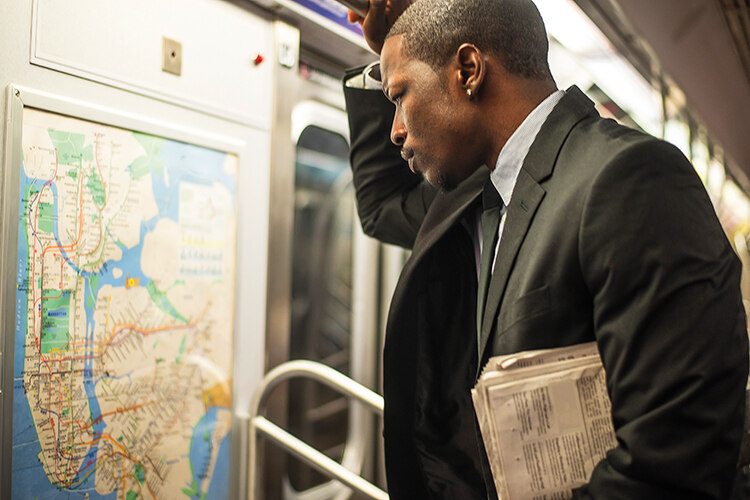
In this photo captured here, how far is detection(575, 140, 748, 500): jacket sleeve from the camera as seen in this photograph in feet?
2.88

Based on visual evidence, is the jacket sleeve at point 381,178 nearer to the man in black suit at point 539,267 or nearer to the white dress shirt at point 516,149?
the man in black suit at point 539,267

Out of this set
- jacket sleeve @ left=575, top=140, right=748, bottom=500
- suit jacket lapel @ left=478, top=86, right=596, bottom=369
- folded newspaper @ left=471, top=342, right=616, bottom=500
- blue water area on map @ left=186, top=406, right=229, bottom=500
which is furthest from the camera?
blue water area on map @ left=186, top=406, right=229, bottom=500

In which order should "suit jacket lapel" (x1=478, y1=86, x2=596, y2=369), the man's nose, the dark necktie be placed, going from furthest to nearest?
the man's nose, the dark necktie, "suit jacket lapel" (x1=478, y1=86, x2=596, y2=369)

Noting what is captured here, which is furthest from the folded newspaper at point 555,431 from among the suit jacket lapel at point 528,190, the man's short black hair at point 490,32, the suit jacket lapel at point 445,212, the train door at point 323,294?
the train door at point 323,294

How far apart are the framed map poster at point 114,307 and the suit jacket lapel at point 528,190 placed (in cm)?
119

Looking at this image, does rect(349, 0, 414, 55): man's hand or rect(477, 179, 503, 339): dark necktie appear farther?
rect(349, 0, 414, 55): man's hand

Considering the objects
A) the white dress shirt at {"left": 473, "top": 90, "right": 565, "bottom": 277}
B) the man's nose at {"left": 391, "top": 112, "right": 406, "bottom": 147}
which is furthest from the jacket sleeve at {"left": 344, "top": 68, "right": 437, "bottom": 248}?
the white dress shirt at {"left": 473, "top": 90, "right": 565, "bottom": 277}

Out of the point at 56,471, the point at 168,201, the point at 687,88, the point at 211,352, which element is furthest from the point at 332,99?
the point at 687,88

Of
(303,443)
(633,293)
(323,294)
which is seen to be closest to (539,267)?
(633,293)

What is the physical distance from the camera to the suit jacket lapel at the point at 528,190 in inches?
44.1

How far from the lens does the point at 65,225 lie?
1.64m

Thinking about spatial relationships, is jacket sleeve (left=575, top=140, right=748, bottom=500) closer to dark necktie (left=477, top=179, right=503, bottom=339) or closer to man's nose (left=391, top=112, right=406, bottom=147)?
dark necktie (left=477, top=179, right=503, bottom=339)

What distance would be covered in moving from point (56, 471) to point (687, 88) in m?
4.17

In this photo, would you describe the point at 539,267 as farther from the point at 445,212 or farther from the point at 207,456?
the point at 207,456
